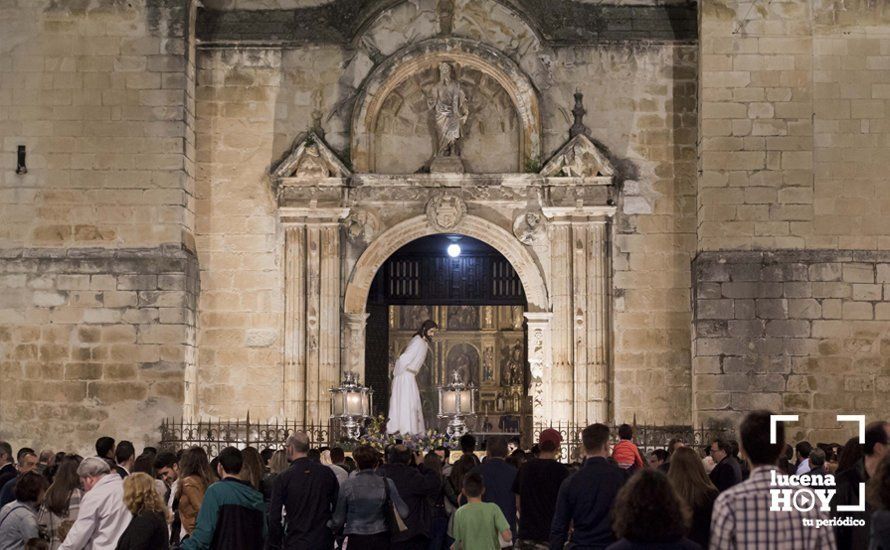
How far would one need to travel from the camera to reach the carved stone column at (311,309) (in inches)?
792

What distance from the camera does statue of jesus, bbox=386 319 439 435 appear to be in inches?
766

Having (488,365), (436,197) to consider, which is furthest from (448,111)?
(488,365)

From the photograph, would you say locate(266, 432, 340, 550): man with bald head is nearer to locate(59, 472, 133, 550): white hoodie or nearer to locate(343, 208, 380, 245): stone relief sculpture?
locate(59, 472, 133, 550): white hoodie

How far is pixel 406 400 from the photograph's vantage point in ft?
63.9

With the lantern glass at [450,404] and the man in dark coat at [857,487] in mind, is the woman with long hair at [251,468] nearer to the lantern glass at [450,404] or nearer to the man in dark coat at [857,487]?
the man in dark coat at [857,487]

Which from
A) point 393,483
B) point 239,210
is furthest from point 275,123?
point 393,483

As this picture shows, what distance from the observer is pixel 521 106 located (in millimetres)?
20469

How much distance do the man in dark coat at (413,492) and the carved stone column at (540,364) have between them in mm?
8556

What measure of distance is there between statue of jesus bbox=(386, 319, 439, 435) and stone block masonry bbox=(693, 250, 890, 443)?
3564 mm

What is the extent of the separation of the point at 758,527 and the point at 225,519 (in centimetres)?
412

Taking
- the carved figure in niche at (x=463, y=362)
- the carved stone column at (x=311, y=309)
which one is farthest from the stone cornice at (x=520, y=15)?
the carved figure in niche at (x=463, y=362)

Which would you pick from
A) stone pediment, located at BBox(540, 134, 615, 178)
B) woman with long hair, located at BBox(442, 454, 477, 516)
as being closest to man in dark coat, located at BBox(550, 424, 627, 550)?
woman with long hair, located at BBox(442, 454, 477, 516)

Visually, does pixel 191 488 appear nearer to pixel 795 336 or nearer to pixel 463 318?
pixel 795 336

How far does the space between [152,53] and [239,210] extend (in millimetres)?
2404
